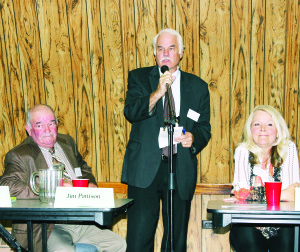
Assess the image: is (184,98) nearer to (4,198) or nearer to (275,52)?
(275,52)

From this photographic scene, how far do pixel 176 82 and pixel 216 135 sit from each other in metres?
0.64

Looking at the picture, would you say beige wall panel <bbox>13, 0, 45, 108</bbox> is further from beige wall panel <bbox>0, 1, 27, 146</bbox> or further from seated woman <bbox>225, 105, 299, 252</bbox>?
seated woman <bbox>225, 105, 299, 252</bbox>

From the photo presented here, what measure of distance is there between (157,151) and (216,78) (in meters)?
0.90

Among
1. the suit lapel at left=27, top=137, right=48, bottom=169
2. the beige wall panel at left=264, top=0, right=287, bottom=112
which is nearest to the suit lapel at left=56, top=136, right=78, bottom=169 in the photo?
the suit lapel at left=27, top=137, right=48, bottom=169

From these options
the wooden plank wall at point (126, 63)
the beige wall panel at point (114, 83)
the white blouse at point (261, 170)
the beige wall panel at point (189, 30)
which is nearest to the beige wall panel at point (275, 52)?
the wooden plank wall at point (126, 63)

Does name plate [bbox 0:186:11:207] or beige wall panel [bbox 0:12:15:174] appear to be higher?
beige wall panel [bbox 0:12:15:174]

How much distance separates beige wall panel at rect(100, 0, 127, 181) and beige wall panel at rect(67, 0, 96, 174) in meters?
0.16

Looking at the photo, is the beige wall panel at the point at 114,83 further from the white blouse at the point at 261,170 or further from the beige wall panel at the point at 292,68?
the beige wall panel at the point at 292,68

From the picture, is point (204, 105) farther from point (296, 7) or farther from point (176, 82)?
point (296, 7)

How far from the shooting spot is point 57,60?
330 centimetres

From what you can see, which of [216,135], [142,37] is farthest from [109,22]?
[216,135]

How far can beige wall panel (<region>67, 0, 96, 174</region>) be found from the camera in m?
3.20

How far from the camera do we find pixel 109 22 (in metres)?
3.18

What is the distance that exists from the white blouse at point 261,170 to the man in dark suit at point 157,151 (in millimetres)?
321
